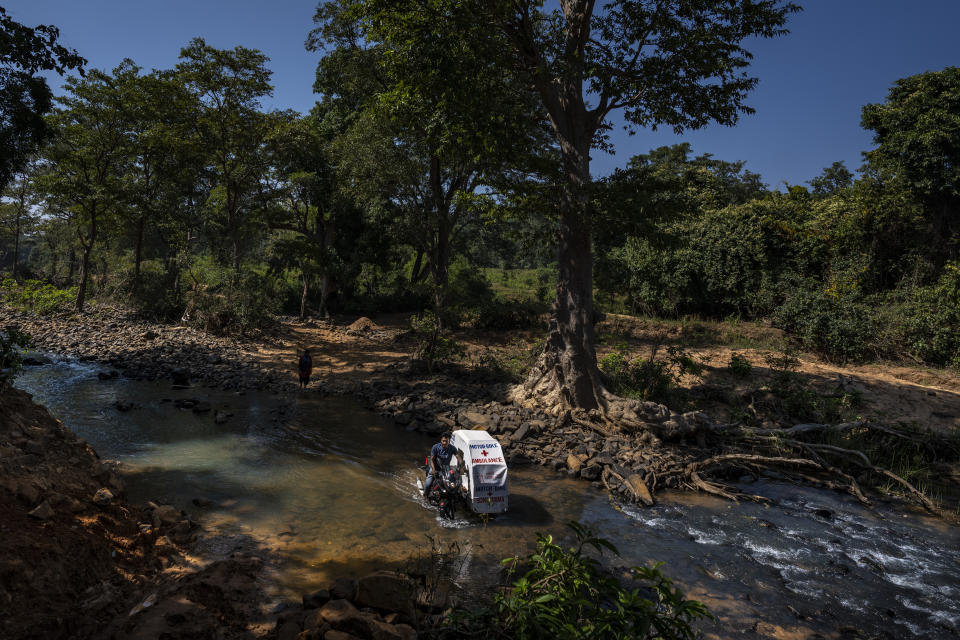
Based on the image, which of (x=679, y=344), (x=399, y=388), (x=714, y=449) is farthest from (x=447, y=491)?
(x=679, y=344)

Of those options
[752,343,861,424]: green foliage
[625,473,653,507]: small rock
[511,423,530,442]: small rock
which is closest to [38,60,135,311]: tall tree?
[511,423,530,442]: small rock

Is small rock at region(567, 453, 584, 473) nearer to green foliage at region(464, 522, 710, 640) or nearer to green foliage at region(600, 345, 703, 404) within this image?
green foliage at region(600, 345, 703, 404)

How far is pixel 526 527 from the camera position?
30.5ft

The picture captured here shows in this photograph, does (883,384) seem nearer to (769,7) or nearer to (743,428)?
(743,428)

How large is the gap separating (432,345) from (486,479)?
11048 mm

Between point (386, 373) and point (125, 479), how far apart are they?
1120cm

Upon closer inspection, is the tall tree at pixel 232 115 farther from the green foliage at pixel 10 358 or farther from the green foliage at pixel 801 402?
the green foliage at pixel 801 402

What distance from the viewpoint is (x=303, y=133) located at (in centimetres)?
2631

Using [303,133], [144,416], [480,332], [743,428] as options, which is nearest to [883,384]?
[743,428]

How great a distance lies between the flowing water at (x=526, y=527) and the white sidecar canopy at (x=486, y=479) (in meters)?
0.39

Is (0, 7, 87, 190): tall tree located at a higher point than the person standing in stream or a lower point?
higher

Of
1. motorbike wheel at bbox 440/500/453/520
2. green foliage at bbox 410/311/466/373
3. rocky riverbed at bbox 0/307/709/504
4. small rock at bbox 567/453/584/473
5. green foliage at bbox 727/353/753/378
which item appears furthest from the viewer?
green foliage at bbox 410/311/466/373

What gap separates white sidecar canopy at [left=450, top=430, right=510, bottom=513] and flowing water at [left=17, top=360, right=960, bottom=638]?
39cm

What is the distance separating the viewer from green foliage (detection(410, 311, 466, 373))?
64.1ft
